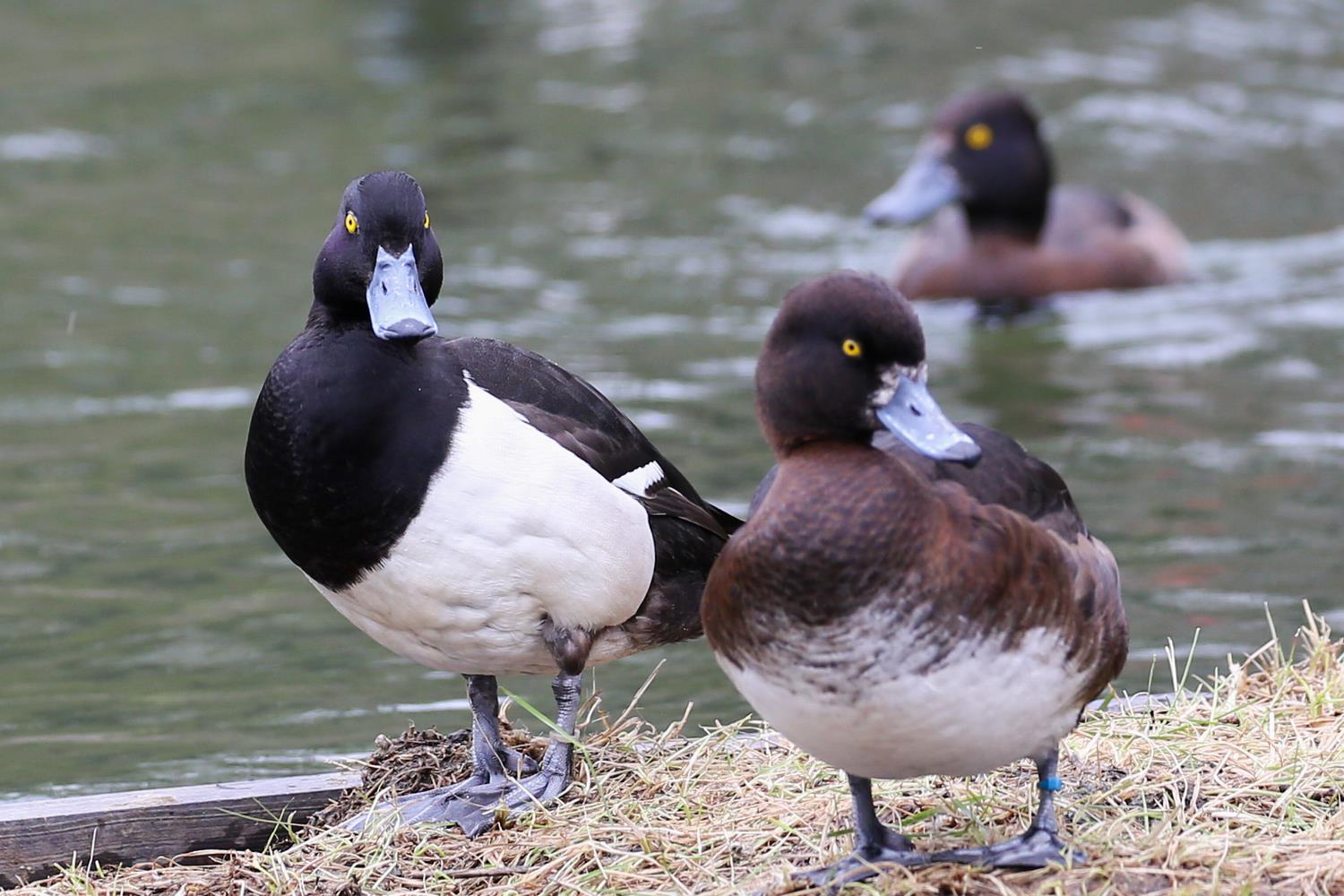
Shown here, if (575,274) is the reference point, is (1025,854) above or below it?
above

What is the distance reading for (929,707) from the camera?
300cm

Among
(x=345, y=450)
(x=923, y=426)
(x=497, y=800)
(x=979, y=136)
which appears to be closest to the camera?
(x=923, y=426)

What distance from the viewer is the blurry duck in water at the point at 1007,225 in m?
10.6

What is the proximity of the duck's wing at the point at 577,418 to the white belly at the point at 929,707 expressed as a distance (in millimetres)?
1048

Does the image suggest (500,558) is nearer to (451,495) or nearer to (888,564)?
(451,495)

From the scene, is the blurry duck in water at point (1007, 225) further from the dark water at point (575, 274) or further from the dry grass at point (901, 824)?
the dry grass at point (901, 824)

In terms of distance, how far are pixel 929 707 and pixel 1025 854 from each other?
44 centimetres

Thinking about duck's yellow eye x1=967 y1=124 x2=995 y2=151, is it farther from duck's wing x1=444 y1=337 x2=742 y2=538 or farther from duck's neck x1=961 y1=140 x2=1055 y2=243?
duck's wing x1=444 y1=337 x2=742 y2=538

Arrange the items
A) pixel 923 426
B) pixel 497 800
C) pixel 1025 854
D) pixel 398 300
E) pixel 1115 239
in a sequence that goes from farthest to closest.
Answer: pixel 1115 239
pixel 497 800
pixel 398 300
pixel 1025 854
pixel 923 426

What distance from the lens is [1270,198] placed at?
12617 mm

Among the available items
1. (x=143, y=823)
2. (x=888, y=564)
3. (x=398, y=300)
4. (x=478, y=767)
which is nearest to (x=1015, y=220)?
(x=478, y=767)

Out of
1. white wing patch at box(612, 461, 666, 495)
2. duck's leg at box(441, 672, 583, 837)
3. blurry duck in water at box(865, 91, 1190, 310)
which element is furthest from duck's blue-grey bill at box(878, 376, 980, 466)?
blurry duck in water at box(865, 91, 1190, 310)

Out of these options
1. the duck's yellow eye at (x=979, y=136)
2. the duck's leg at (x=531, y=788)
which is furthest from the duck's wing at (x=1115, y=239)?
the duck's leg at (x=531, y=788)

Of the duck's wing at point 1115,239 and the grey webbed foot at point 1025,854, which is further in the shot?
the duck's wing at point 1115,239
